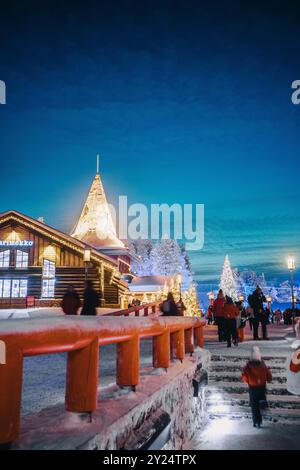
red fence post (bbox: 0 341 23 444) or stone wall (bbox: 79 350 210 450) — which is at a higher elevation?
red fence post (bbox: 0 341 23 444)

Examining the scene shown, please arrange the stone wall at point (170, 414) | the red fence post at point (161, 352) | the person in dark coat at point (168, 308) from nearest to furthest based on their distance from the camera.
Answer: the stone wall at point (170, 414) → the red fence post at point (161, 352) → the person in dark coat at point (168, 308)

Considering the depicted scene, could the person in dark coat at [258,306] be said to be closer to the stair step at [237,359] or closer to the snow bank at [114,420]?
the stair step at [237,359]

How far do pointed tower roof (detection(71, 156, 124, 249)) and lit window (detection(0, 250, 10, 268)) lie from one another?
1191 centimetres

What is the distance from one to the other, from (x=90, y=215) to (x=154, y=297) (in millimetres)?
11468

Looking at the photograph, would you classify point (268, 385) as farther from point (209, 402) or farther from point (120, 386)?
point (120, 386)

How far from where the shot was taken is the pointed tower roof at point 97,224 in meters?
41.1

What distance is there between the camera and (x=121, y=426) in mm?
2947

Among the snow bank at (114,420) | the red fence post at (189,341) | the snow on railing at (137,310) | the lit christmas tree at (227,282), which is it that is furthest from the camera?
the lit christmas tree at (227,282)

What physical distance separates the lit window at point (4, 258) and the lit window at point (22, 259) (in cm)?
77

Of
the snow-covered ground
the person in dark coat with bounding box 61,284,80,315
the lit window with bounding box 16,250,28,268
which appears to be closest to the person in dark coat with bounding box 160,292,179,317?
the person in dark coat with bounding box 61,284,80,315

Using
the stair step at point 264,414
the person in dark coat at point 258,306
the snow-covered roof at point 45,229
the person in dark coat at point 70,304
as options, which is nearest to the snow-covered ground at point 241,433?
the stair step at point 264,414

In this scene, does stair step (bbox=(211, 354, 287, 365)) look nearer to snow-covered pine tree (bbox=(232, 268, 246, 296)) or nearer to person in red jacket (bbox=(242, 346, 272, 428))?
person in red jacket (bbox=(242, 346, 272, 428))

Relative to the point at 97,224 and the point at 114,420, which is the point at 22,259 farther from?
the point at 114,420

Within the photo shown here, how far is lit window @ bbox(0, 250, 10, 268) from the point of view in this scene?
29.2 m
